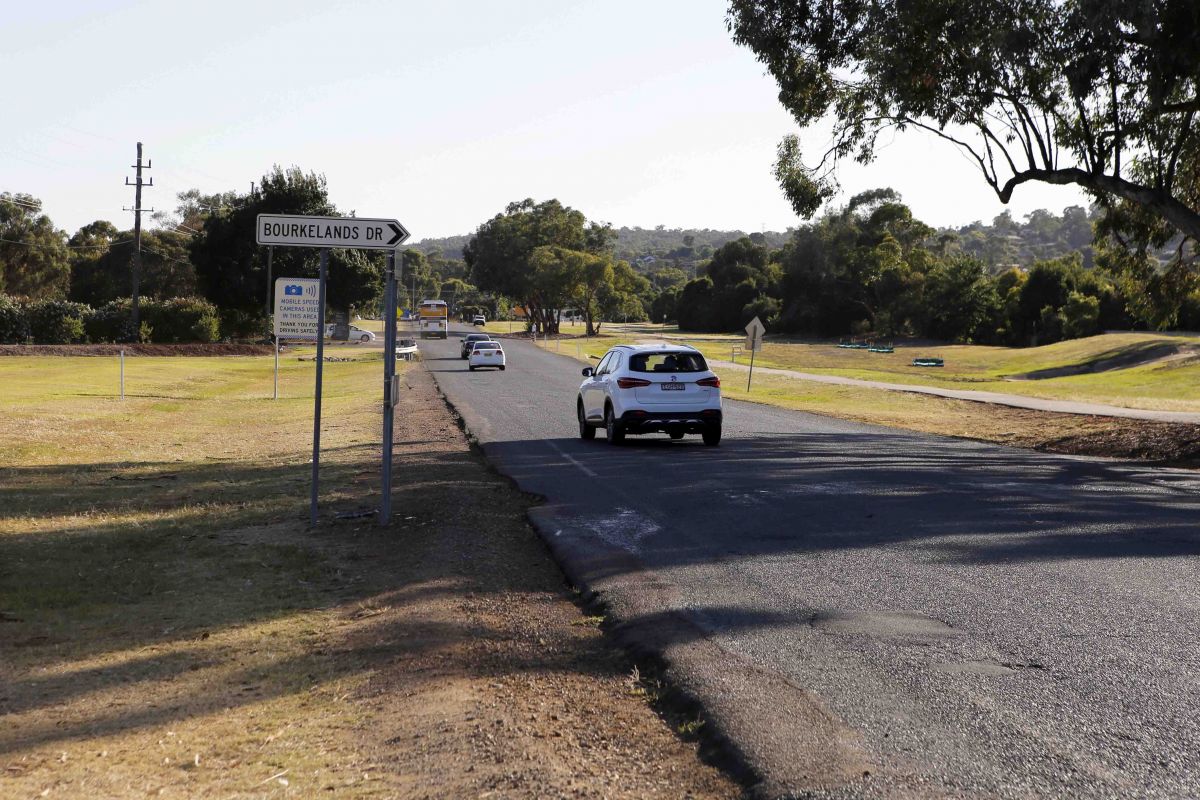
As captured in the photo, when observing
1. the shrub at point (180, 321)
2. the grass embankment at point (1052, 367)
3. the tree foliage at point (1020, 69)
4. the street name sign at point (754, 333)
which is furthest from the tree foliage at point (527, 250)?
the tree foliage at point (1020, 69)

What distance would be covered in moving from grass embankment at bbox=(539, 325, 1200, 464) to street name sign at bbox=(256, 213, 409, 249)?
14291 millimetres

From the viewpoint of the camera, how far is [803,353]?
3499 inches

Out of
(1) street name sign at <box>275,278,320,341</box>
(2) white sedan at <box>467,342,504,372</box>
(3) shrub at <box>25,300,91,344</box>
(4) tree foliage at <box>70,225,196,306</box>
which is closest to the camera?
(1) street name sign at <box>275,278,320,341</box>

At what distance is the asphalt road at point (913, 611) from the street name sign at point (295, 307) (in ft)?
19.1

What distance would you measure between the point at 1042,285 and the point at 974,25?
8144 centimetres

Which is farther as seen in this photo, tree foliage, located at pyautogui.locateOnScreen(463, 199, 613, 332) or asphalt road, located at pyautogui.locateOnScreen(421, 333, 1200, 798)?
tree foliage, located at pyautogui.locateOnScreen(463, 199, 613, 332)

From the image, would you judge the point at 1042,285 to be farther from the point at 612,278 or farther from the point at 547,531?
the point at 547,531

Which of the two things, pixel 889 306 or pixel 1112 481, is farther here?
pixel 889 306

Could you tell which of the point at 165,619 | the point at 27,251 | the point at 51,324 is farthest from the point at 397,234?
the point at 27,251

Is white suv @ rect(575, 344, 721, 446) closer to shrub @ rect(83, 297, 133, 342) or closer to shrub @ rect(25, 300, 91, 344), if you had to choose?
shrub @ rect(25, 300, 91, 344)

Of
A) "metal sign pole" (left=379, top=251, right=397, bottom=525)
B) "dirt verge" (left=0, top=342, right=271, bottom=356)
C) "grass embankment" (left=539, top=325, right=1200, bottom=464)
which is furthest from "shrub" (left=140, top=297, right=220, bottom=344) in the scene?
"metal sign pole" (left=379, top=251, right=397, bottom=525)

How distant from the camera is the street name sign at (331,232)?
Answer: 10.3m

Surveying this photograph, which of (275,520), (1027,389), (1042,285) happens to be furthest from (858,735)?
(1042,285)

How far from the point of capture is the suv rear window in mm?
20125
